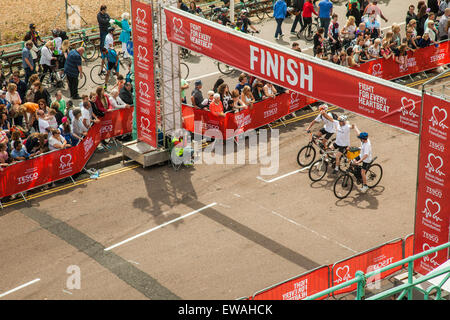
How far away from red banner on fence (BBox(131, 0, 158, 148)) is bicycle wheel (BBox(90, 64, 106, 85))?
501 cm

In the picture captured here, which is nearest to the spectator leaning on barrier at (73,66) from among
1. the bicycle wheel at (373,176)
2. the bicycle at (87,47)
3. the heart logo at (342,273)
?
the bicycle at (87,47)

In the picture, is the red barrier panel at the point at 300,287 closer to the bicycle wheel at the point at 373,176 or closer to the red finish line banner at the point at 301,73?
the red finish line banner at the point at 301,73

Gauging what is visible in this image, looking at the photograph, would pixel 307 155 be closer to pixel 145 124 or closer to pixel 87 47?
pixel 145 124

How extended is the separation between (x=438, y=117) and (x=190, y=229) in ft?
23.8

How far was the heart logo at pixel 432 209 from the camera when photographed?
13938mm

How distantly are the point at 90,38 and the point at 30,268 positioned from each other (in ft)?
47.5

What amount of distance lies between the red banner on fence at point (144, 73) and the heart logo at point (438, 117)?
9447mm

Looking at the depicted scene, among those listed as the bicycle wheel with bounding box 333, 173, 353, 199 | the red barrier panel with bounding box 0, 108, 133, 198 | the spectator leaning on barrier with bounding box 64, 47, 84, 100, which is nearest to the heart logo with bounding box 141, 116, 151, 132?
the red barrier panel with bounding box 0, 108, 133, 198

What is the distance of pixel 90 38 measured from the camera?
95.2ft

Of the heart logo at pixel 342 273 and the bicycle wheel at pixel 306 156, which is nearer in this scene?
the heart logo at pixel 342 273

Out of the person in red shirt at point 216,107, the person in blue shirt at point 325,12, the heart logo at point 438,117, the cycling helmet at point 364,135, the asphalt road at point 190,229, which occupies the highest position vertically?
the heart logo at point 438,117

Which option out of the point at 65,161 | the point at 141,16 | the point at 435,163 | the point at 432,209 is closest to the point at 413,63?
the point at 141,16

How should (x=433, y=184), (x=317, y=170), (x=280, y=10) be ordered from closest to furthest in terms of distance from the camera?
(x=433, y=184) → (x=317, y=170) → (x=280, y=10)

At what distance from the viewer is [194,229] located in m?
18.2
